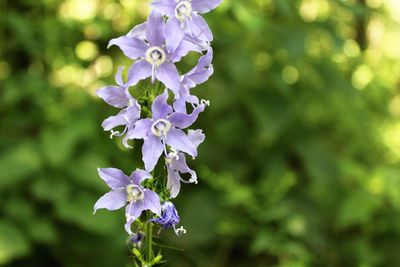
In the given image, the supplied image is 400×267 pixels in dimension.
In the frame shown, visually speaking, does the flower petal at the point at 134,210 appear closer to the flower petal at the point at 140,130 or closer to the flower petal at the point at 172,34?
the flower petal at the point at 140,130

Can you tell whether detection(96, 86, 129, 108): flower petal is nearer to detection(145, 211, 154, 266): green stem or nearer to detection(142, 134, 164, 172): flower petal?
detection(142, 134, 164, 172): flower petal

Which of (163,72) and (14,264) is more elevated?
(14,264)

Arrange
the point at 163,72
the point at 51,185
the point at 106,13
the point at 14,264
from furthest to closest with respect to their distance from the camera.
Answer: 1. the point at 106,13
2. the point at 14,264
3. the point at 51,185
4. the point at 163,72

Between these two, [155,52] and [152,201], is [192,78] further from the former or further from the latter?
[152,201]

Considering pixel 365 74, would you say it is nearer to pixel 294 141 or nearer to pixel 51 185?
pixel 294 141

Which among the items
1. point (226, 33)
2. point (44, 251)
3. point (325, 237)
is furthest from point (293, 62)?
point (44, 251)
